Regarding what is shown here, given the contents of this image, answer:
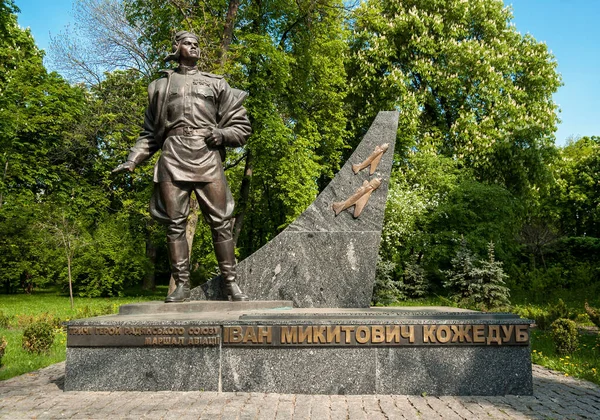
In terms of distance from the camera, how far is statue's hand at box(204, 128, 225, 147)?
21.4ft

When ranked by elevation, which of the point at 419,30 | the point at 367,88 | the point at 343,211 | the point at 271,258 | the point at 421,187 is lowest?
the point at 271,258

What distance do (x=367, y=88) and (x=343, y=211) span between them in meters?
16.8

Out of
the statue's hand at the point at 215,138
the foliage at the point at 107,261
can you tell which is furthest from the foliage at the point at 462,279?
the foliage at the point at 107,261

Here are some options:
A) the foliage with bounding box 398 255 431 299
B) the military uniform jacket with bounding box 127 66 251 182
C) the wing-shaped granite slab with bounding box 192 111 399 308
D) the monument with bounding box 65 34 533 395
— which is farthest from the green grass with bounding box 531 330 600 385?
the foliage with bounding box 398 255 431 299

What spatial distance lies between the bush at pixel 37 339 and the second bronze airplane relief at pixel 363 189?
4587 mm

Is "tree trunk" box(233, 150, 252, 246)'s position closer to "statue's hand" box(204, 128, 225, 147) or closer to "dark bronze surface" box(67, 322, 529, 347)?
"statue's hand" box(204, 128, 225, 147)

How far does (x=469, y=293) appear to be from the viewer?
14.8 meters

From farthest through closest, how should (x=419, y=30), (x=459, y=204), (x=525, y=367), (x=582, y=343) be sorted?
(x=419, y=30) → (x=459, y=204) → (x=582, y=343) → (x=525, y=367)

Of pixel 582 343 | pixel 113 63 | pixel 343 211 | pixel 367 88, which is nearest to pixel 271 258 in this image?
pixel 343 211

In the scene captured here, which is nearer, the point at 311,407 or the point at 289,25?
the point at 311,407

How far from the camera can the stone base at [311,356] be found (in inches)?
205

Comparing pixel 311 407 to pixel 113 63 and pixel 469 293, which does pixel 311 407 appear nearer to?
pixel 469 293

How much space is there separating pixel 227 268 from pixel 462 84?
18.4 m

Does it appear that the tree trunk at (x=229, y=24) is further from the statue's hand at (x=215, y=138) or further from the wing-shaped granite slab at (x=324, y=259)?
the statue's hand at (x=215, y=138)
